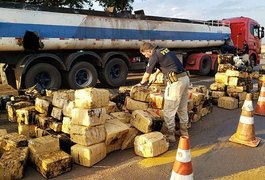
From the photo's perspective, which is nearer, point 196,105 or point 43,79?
point 196,105

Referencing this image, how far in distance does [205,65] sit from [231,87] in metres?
7.08

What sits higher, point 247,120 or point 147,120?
point 147,120

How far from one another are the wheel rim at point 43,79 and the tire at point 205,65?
314 inches

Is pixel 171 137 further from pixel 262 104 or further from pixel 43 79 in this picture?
pixel 43 79

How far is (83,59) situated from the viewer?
924cm

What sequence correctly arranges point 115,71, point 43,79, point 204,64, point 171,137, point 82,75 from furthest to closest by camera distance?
1. point 204,64
2. point 115,71
3. point 82,75
4. point 43,79
5. point 171,137

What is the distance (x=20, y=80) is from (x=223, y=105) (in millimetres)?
5378

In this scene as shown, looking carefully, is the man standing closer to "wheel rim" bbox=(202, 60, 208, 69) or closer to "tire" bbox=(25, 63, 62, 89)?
"tire" bbox=(25, 63, 62, 89)

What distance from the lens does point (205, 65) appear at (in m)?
14.4

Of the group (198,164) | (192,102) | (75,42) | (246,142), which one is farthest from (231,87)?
(75,42)

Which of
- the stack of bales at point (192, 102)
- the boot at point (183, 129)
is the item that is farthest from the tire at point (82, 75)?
the boot at point (183, 129)

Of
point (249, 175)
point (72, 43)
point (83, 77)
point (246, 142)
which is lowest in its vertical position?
point (249, 175)

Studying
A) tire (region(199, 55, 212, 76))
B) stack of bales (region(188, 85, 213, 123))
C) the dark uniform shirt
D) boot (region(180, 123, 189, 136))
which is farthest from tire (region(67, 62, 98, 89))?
tire (region(199, 55, 212, 76))

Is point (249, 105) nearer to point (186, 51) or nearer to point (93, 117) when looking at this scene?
point (93, 117)
